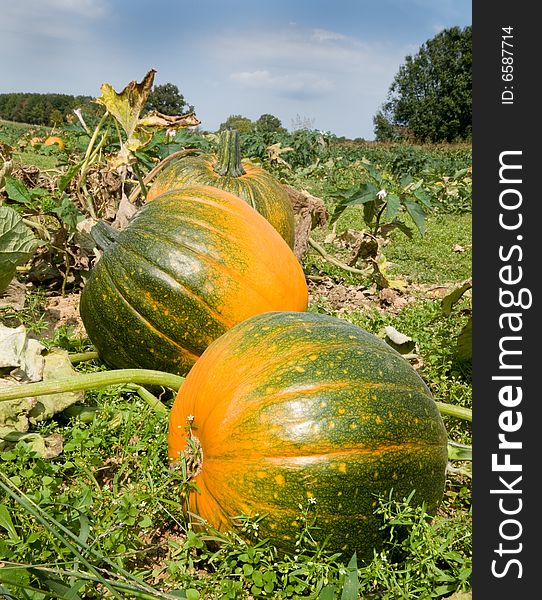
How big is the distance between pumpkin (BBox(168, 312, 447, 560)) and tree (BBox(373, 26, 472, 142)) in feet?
235

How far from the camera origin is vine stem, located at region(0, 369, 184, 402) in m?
2.29

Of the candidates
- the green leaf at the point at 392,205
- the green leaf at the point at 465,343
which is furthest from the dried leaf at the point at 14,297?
the green leaf at the point at 392,205

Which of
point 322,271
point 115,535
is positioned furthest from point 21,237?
point 322,271

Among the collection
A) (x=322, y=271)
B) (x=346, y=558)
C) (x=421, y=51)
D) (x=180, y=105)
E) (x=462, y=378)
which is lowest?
(x=346, y=558)

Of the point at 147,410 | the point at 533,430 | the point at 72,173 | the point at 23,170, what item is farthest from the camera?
the point at 23,170

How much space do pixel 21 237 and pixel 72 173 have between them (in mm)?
1216

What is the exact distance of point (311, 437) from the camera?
186 cm

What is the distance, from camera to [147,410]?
8.94ft

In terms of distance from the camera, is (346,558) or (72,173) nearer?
(346,558)

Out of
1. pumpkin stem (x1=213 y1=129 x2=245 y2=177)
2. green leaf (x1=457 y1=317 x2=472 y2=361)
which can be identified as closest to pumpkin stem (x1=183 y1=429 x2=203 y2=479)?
green leaf (x1=457 y1=317 x2=472 y2=361)

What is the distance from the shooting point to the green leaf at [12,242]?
3.02 meters

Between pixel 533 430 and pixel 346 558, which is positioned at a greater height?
pixel 533 430

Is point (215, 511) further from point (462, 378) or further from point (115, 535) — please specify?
point (462, 378)

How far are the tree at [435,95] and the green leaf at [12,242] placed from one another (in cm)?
7098
